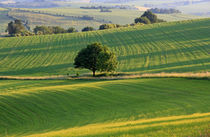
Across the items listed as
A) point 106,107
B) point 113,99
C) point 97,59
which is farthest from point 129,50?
point 106,107

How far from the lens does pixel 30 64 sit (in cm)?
7231

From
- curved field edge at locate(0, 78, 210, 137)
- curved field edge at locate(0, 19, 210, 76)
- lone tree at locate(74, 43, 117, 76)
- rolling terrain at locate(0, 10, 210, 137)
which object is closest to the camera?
rolling terrain at locate(0, 10, 210, 137)

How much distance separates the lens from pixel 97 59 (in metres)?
52.1

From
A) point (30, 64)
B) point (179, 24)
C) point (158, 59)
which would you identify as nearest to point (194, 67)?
point (158, 59)

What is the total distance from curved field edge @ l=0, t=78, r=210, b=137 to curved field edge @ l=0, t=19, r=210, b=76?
76.2 feet

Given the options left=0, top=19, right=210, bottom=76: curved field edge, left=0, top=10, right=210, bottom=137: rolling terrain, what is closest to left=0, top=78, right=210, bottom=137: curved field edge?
left=0, top=10, right=210, bottom=137: rolling terrain

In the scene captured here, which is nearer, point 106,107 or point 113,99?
point 106,107

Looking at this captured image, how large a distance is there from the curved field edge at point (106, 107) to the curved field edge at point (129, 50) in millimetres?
23232

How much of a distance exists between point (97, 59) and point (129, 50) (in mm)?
29032

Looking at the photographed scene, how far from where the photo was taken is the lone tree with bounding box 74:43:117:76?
2039 inches

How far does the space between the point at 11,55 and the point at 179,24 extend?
188 ft

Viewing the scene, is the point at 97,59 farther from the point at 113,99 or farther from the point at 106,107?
the point at 106,107

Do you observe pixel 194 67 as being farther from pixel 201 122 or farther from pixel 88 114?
pixel 201 122

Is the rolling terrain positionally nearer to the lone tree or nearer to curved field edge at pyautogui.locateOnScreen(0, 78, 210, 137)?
curved field edge at pyautogui.locateOnScreen(0, 78, 210, 137)
